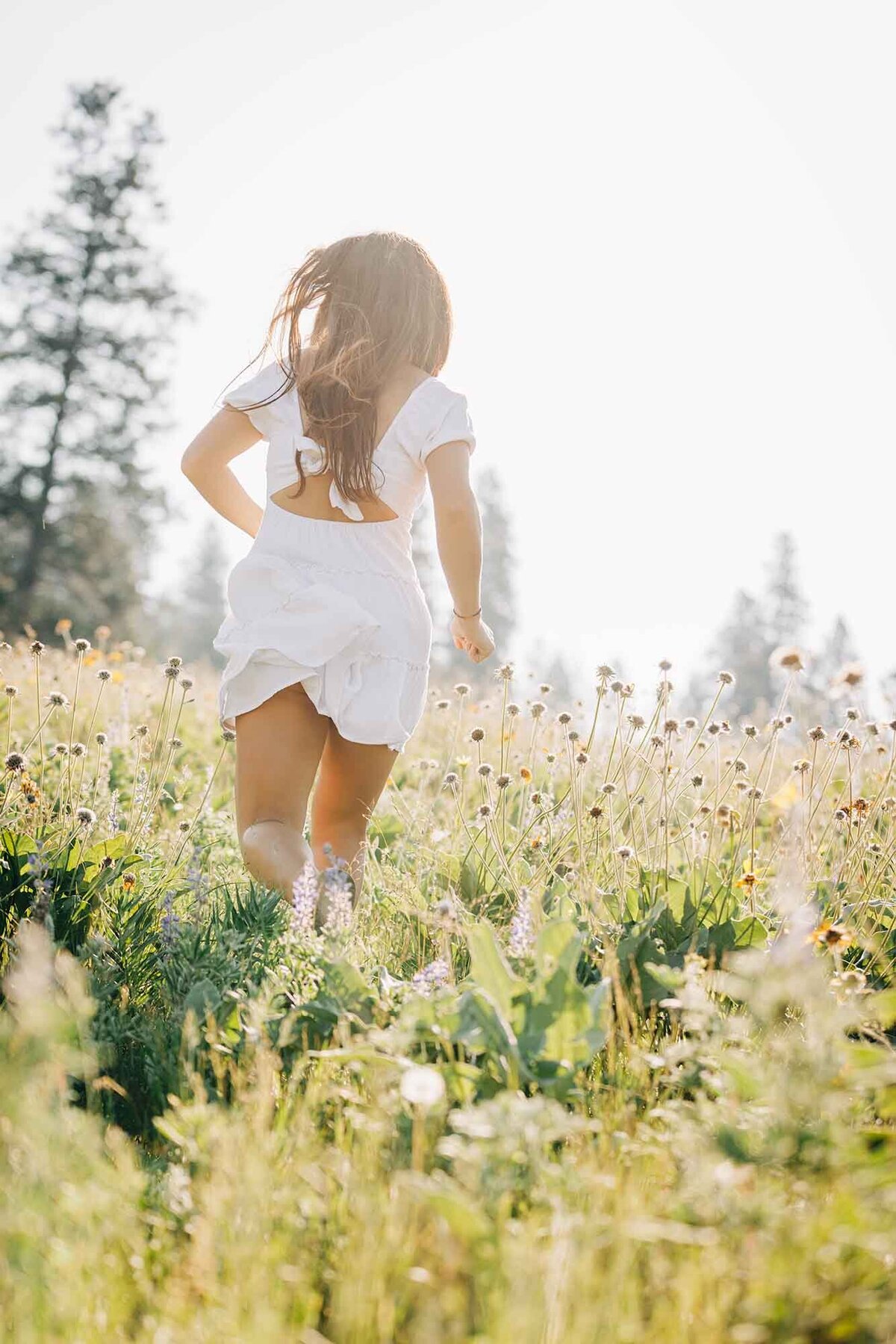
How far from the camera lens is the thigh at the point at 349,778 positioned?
289 centimetres

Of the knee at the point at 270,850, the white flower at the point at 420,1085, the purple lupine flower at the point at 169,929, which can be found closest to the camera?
the white flower at the point at 420,1085

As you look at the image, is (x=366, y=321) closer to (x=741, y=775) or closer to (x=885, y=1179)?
(x=741, y=775)

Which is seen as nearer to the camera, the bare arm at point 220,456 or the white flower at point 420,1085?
the white flower at point 420,1085

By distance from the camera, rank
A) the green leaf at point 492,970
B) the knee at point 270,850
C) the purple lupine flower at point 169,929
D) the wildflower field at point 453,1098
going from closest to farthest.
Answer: the wildflower field at point 453,1098
the green leaf at point 492,970
the purple lupine flower at point 169,929
the knee at point 270,850

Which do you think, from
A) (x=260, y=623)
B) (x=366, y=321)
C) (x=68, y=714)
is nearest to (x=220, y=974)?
(x=260, y=623)

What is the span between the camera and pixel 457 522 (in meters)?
2.77

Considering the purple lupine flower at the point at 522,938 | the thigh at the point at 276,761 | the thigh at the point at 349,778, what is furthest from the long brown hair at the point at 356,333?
the purple lupine flower at the point at 522,938

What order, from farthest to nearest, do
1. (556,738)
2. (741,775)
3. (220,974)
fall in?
1. (556,738)
2. (741,775)
3. (220,974)

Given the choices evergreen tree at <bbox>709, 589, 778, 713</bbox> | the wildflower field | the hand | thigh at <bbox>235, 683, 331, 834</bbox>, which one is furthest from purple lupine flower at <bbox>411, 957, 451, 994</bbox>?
evergreen tree at <bbox>709, 589, 778, 713</bbox>

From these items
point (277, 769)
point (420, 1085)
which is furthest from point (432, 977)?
point (277, 769)

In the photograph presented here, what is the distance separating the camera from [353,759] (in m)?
2.88

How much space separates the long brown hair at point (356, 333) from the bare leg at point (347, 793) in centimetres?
76

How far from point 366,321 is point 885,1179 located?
8.19 ft

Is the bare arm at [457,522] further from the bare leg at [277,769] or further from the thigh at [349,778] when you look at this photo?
the bare leg at [277,769]
